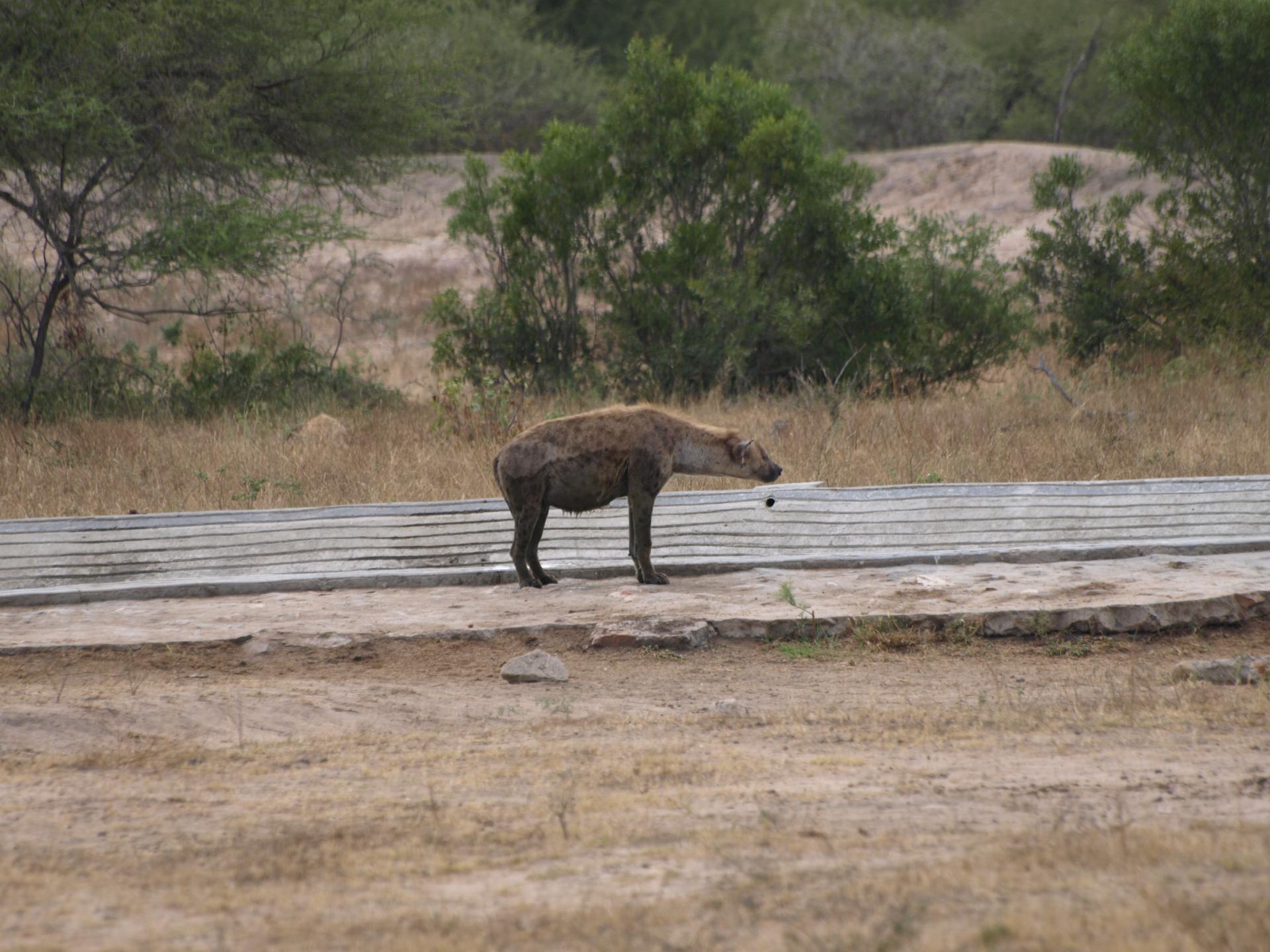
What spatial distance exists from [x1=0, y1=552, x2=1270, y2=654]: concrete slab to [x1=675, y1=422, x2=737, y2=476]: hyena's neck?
70cm

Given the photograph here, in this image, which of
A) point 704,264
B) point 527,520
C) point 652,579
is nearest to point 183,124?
point 704,264

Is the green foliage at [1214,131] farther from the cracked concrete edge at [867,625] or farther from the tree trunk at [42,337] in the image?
the tree trunk at [42,337]

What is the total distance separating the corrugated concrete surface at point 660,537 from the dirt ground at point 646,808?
173 cm

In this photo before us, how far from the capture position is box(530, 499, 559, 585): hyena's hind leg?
8023 mm

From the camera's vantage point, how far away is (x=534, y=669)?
6.28 metres

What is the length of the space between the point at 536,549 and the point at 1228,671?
4.09 meters

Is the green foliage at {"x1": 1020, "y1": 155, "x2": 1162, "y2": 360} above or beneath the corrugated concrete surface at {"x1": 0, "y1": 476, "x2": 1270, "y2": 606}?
beneath

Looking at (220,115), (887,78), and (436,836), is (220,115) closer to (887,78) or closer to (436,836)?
(436,836)

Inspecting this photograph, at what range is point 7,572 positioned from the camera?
8578 millimetres

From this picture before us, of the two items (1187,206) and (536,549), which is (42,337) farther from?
(1187,206)

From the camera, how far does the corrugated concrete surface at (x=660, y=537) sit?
8320 millimetres

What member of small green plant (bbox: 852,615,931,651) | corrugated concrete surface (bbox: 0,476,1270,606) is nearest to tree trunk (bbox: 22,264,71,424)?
corrugated concrete surface (bbox: 0,476,1270,606)

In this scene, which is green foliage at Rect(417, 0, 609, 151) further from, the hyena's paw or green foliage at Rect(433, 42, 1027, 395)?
the hyena's paw

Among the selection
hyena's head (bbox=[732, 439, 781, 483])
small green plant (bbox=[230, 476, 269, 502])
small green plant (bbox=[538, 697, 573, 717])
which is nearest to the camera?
small green plant (bbox=[538, 697, 573, 717])
